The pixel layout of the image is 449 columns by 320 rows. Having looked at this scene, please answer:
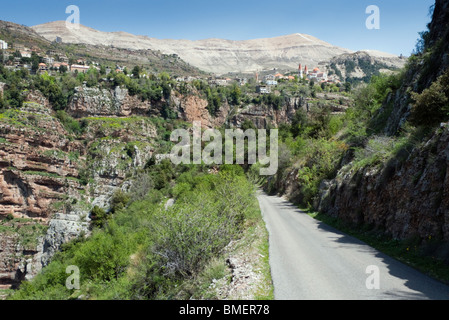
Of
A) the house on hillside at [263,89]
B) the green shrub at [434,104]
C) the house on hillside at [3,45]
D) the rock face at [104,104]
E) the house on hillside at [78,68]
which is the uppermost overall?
the house on hillside at [3,45]

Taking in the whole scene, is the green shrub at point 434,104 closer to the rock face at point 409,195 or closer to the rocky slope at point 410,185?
the rocky slope at point 410,185

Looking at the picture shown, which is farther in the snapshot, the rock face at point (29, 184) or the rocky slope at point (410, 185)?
the rock face at point (29, 184)

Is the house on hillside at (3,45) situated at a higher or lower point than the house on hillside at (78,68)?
higher

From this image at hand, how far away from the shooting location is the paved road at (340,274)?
6.52 m

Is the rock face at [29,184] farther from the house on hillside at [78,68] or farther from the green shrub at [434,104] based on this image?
the green shrub at [434,104]

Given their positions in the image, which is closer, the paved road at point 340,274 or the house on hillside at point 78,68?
the paved road at point 340,274

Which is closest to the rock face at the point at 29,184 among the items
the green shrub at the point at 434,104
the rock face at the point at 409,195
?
the rock face at the point at 409,195

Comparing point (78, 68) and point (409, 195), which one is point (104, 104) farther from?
point (409, 195)

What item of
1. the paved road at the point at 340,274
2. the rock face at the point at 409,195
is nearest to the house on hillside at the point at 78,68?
the rock face at the point at 409,195

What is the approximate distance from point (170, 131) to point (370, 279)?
104m

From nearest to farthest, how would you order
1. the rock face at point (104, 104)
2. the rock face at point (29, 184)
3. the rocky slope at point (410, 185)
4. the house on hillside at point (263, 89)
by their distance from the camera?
the rocky slope at point (410, 185)
the rock face at point (29, 184)
the rock face at point (104, 104)
the house on hillside at point (263, 89)

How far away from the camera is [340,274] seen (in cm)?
793


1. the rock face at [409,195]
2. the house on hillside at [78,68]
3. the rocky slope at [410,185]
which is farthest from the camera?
the house on hillside at [78,68]

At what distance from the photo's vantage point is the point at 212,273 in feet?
30.2
